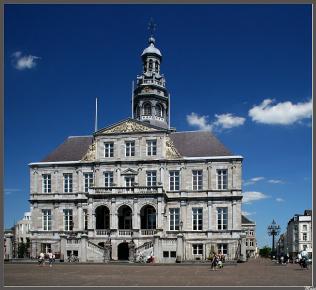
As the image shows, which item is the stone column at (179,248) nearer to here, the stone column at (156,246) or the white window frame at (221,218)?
the stone column at (156,246)

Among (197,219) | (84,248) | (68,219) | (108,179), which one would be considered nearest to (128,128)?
(108,179)

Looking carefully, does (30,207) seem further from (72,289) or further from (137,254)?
(72,289)

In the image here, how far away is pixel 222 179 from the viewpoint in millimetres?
42812

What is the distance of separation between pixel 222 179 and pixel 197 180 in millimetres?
2188

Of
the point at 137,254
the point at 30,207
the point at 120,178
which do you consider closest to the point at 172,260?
the point at 137,254

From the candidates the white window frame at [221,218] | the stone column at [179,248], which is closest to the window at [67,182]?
the stone column at [179,248]

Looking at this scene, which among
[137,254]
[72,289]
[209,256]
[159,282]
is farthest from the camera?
[209,256]

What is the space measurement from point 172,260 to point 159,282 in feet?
67.1

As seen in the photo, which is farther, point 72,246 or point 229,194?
point 229,194

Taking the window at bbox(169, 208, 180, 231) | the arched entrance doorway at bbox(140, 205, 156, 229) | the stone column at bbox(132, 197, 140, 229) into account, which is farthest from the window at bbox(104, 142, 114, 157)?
the window at bbox(169, 208, 180, 231)

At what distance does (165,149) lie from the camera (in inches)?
1732

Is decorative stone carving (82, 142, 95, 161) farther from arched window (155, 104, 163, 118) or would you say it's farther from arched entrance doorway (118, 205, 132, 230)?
arched window (155, 104, 163, 118)

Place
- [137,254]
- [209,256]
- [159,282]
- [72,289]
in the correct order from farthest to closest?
[209,256]
[137,254]
[159,282]
[72,289]

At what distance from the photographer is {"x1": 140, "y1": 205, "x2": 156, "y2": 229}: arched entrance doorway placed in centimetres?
4294
